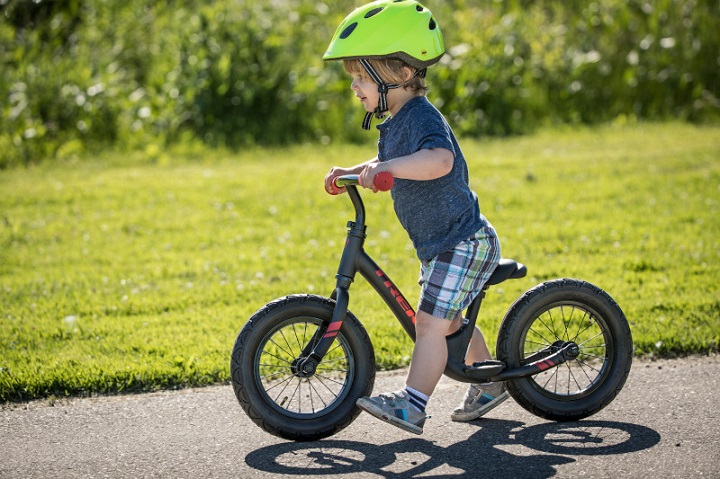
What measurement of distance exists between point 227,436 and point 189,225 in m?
3.90

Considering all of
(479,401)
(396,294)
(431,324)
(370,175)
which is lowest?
(479,401)

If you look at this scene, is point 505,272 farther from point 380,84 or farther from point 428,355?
point 380,84

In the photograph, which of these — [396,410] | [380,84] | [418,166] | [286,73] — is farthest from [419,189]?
[286,73]

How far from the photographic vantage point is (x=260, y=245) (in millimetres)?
7379

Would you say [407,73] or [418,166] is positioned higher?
[407,73]

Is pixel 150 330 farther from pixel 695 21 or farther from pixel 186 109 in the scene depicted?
pixel 695 21

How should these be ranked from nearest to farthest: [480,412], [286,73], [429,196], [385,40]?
[385,40] → [429,196] → [480,412] → [286,73]

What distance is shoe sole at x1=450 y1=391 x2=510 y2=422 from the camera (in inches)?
169

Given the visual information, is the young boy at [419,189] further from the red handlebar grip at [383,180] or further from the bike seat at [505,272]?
the red handlebar grip at [383,180]

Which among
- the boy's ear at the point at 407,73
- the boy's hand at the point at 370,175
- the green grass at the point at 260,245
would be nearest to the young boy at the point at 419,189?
the boy's ear at the point at 407,73

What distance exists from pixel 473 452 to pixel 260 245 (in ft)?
12.1

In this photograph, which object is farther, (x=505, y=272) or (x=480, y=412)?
(x=480, y=412)

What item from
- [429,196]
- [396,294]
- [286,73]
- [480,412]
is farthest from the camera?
[286,73]

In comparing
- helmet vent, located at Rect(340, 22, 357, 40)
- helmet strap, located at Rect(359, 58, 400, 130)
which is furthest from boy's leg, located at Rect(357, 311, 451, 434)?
helmet vent, located at Rect(340, 22, 357, 40)
